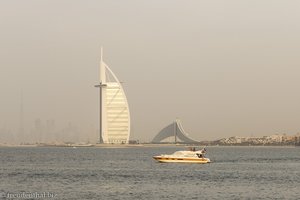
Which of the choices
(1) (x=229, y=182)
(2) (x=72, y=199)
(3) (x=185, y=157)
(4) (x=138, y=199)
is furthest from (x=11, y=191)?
(3) (x=185, y=157)

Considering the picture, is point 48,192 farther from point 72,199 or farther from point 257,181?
point 257,181

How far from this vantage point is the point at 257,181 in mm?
92312

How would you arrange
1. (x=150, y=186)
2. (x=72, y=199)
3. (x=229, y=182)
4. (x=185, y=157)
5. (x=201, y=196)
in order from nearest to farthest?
(x=72, y=199) → (x=201, y=196) → (x=150, y=186) → (x=229, y=182) → (x=185, y=157)

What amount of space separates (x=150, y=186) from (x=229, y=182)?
12738mm

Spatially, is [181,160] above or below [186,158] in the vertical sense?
below

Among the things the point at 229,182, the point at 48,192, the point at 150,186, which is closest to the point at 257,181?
the point at 229,182

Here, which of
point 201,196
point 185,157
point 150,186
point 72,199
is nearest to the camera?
point 72,199

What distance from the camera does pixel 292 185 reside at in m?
85.5

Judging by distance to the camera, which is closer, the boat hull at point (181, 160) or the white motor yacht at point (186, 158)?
the boat hull at point (181, 160)

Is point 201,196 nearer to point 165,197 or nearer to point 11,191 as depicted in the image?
point 165,197

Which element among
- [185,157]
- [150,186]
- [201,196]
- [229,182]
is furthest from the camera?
[185,157]

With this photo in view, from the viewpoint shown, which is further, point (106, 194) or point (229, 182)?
point (229, 182)

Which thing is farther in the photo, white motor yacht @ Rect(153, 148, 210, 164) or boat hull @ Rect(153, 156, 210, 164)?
white motor yacht @ Rect(153, 148, 210, 164)

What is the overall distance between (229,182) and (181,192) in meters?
16.0
